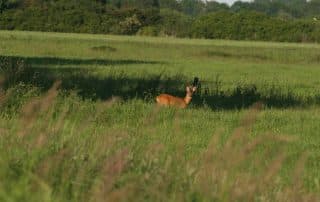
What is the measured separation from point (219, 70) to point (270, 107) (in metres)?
15.8

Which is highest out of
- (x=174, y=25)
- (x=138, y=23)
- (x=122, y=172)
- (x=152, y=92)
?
(x=122, y=172)

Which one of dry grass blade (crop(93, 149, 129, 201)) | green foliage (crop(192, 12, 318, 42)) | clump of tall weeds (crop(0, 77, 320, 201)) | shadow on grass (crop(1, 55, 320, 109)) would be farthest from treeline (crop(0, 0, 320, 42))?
dry grass blade (crop(93, 149, 129, 201))

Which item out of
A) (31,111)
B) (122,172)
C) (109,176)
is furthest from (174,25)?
(109,176)

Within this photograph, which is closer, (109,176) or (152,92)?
(109,176)

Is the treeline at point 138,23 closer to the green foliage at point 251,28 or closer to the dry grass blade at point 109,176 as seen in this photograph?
the green foliage at point 251,28

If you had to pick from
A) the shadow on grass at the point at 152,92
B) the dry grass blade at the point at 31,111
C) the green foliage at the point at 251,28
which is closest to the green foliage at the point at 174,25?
the green foliage at the point at 251,28

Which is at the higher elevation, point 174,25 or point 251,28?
point 251,28

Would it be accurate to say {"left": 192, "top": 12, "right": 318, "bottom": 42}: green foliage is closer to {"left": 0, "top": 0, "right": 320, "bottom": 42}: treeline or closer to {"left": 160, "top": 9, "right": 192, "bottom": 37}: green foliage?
{"left": 0, "top": 0, "right": 320, "bottom": 42}: treeline

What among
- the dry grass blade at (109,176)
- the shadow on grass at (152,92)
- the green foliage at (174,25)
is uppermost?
the dry grass blade at (109,176)

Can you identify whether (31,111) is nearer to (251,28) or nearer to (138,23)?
(251,28)

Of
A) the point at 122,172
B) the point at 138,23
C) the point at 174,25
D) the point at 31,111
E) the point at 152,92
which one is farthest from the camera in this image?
the point at 174,25

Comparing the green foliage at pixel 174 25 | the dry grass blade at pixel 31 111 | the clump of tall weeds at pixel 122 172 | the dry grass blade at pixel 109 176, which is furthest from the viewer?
the green foliage at pixel 174 25

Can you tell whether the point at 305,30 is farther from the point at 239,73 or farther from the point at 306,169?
the point at 306,169

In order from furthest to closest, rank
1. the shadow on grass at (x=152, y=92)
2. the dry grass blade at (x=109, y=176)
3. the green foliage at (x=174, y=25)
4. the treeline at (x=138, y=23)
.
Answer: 1. the green foliage at (x=174, y=25)
2. the treeline at (x=138, y=23)
3. the shadow on grass at (x=152, y=92)
4. the dry grass blade at (x=109, y=176)
